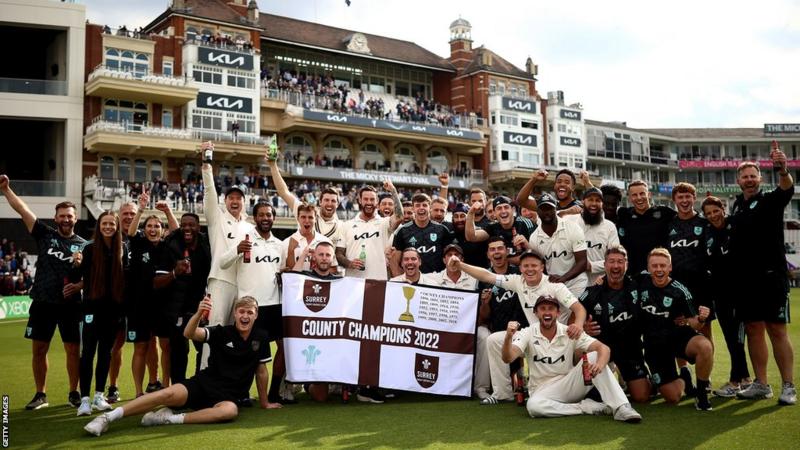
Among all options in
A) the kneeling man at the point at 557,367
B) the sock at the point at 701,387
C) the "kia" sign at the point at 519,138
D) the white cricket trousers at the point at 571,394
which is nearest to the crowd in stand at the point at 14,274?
the kneeling man at the point at 557,367

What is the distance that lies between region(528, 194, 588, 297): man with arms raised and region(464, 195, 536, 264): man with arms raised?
657 millimetres

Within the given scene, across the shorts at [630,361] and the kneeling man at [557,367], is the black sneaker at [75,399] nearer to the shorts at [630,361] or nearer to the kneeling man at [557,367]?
the kneeling man at [557,367]

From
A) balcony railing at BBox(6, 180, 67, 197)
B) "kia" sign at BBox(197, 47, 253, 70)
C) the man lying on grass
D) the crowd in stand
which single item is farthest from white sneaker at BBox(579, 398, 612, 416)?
"kia" sign at BBox(197, 47, 253, 70)

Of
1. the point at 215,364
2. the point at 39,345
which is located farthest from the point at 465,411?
the point at 39,345

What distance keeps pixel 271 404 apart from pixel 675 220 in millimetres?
5208

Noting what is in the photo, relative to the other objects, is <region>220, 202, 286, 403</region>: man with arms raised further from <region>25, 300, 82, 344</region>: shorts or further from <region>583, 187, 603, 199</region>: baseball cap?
<region>583, 187, 603, 199</region>: baseball cap

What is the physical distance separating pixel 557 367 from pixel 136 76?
36262 mm

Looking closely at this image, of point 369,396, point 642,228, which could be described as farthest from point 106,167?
point 642,228

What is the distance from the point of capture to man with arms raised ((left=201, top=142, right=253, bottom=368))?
8195 millimetres

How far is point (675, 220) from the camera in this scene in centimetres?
847

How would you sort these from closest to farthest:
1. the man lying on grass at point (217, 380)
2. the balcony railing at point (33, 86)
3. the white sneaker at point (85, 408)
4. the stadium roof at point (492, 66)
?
the man lying on grass at point (217, 380)
the white sneaker at point (85, 408)
the balcony railing at point (33, 86)
the stadium roof at point (492, 66)

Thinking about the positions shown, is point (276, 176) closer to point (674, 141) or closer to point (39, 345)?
point (39, 345)

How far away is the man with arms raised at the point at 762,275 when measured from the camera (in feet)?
24.9

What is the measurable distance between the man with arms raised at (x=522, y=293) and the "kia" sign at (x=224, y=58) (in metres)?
37.5
